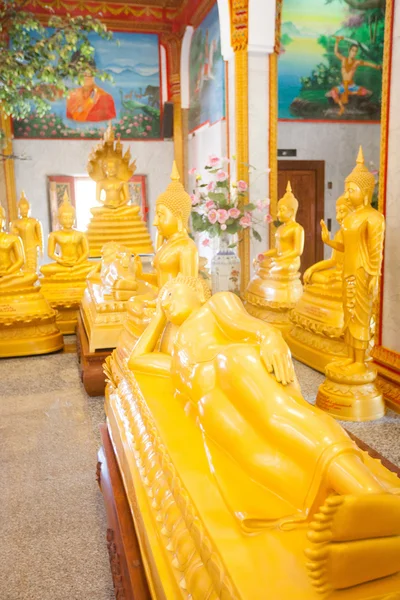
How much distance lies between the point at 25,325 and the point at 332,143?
18.7 feet

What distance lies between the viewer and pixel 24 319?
173 inches

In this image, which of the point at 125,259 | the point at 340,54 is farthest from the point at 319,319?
the point at 340,54

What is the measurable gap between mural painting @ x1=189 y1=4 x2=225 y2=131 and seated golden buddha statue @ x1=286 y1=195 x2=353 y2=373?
4.02 metres

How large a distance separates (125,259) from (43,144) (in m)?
6.26

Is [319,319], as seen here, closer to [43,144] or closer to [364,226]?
[364,226]

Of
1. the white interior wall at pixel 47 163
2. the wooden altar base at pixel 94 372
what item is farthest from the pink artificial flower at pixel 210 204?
the white interior wall at pixel 47 163

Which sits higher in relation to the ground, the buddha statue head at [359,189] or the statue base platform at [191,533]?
the buddha statue head at [359,189]

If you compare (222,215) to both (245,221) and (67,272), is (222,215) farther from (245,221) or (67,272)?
(67,272)

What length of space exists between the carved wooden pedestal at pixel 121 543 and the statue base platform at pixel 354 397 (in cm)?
147

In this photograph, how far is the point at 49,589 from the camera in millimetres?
1758

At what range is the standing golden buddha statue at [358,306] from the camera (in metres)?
2.92

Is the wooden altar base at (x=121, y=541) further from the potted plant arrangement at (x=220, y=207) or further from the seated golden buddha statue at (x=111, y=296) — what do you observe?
the potted plant arrangement at (x=220, y=207)

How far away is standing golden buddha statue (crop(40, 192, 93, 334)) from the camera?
206 inches

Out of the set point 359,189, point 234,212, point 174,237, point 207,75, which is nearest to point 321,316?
point 359,189
